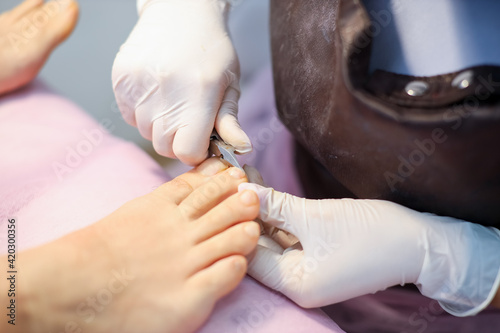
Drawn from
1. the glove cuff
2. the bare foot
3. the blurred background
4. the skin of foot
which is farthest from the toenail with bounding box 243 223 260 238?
the blurred background

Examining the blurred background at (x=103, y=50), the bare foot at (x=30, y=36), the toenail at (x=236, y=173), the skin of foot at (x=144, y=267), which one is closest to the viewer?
the skin of foot at (x=144, y=267)

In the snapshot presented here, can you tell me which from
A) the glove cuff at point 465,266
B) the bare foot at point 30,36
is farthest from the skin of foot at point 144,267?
the bare foot at point 30,36

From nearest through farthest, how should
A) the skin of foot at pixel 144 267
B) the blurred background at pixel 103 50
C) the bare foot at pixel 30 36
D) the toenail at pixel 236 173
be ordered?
the skin of foot at pixel 144 267
the toenail at pixel 236 173
the bare foot at pixel 30 36
the blurred background at pixel 103 50

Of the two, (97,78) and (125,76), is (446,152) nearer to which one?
(125,76)

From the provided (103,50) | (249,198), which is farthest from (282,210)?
(103,50)

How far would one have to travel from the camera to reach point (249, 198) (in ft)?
1.95

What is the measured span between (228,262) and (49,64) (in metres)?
1.23

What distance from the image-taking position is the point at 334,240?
59cm

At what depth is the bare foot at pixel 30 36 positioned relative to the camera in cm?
90

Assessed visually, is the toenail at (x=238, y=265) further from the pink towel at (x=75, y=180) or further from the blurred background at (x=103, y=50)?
the blurred background at (x=103, y=50)

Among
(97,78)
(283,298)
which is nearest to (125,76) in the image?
(283,298)

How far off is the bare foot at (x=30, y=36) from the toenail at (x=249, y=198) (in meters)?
0.58

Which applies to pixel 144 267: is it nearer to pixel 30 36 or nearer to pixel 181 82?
pixel 181 82

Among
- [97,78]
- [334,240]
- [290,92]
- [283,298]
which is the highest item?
[290,92]
